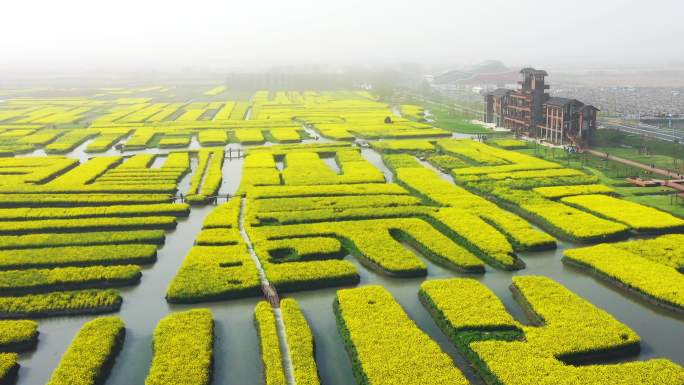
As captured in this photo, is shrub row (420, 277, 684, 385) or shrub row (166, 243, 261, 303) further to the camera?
shrub row (166, 243, 261, 303)

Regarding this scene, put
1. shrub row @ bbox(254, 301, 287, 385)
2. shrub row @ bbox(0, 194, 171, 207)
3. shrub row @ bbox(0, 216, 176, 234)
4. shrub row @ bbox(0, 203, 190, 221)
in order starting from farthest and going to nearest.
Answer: shrub row @ bbox(0, 194, 171, 207) → shrub row @ bbox(0, 203, 190, 221) → shrub row @ bbox(0, 216, 176, 234) → shrub row @ bbox(254, 301, 287, 385)

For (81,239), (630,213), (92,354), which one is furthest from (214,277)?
(630,213)

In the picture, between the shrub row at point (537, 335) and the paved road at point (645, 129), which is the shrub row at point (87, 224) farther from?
the paved road at point (645, 129)

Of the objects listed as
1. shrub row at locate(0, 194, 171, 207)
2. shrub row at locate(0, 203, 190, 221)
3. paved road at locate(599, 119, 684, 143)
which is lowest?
shrub row at locate(0, 203, 190, 221)

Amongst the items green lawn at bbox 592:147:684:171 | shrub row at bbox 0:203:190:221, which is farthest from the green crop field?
green lawn at bbox 592:147:684:171

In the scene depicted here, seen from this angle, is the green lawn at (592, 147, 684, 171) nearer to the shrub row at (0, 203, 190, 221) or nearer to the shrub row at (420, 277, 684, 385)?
the shrub row at (420, 277, 684, 385)

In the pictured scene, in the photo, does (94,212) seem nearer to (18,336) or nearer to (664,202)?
(18,336)
